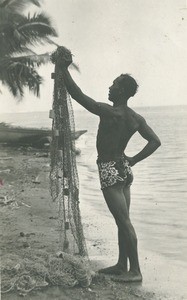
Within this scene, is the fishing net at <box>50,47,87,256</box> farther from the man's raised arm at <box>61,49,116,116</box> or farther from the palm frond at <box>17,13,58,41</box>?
the palm frond at <box>17,13,58,41</box>

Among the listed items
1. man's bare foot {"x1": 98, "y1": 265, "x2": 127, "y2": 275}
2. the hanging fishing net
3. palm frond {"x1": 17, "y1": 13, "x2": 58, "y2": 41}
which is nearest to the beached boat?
A: palm frond {"x1": 17, "y1": 13, "x2": 58, "y2": 41}

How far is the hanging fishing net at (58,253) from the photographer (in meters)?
3.88

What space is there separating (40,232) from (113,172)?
203 cm

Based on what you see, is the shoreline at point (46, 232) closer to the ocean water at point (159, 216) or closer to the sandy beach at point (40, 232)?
the sandy beach at point (40, 232)

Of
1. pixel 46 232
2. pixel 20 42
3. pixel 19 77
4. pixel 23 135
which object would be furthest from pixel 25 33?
pixel 46 232

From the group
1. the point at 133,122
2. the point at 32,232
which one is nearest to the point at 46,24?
the point at 32,232

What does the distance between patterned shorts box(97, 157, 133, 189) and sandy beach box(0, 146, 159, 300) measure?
32.8 inches

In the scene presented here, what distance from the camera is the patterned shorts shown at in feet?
13.9

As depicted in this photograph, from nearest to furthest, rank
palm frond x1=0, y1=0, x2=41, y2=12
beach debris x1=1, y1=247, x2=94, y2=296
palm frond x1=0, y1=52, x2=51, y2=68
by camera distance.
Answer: beach debris x1=1, y1=247, x2=94, y2=296
palm frond x1=0, y1=0, x2=41, y2=12
palm frond x1=0, y1=52, x2=51, y2=68

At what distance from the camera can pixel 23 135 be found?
22.0 meters

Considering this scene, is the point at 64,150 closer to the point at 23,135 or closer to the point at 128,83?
the point at 128,83

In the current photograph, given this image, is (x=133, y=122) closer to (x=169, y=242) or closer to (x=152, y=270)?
(x=152, y=270)

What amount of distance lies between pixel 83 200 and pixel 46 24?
10576mm

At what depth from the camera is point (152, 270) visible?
4.95m
